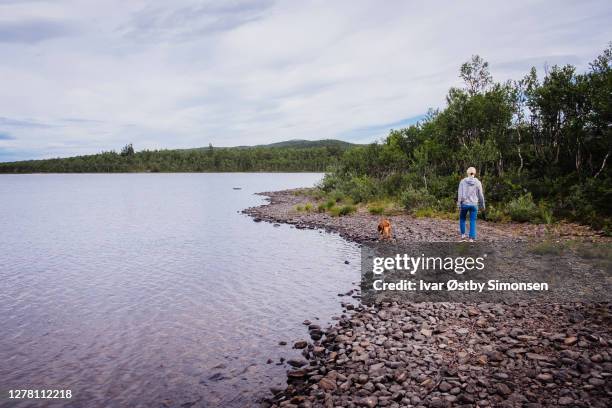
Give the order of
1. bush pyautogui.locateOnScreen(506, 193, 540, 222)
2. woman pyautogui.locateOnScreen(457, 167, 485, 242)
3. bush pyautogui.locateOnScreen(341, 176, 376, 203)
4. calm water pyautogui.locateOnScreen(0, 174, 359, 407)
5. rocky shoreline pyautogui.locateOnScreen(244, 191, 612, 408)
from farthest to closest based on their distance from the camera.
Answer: bush pyautogui.locateOnScreen(341, 176, 376, 203) < bush pyautogui.locateOnScreen(506, 193, 540, 222) < woman pyautogui.locateOnScreen(457, 167, 485, 242) < calm water pyautogui.locateOnScreen(0, 174, 359, 407) < rocky shoreline pyautogui.locateOnScreen(244, 191, 612, 408)

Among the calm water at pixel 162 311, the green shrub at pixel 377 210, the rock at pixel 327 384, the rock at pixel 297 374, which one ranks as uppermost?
the green shrub at pixel 377 210

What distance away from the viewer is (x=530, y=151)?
3425cm

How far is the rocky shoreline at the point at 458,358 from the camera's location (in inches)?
310

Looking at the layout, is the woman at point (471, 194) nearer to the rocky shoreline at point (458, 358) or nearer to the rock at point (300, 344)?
the rocky shoreline at point (458, 358)

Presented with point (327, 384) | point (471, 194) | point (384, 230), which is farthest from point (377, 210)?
point (327, 384)

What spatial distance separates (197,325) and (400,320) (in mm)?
6449

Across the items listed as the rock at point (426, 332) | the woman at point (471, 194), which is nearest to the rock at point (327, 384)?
the rock at point (426, 332)

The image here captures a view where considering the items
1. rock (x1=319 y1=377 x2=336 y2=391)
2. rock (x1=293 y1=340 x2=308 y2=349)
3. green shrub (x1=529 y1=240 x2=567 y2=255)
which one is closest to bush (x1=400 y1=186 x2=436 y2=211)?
green shrub (x1=529 y1=240 x2=567 y2=255)

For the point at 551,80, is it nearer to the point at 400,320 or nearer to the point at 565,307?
the point at 565,307

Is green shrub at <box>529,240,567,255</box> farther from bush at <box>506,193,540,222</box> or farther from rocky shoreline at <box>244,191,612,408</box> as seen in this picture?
rocky shoreline at <box>244,191,612,408</box>

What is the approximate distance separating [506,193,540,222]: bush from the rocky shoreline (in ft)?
51.2

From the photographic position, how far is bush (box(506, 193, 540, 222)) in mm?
26453

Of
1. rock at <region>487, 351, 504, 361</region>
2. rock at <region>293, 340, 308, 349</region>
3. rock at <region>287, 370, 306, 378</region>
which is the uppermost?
rock at <region>487, 351, 504, 361</region>

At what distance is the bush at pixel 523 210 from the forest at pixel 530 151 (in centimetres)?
5
